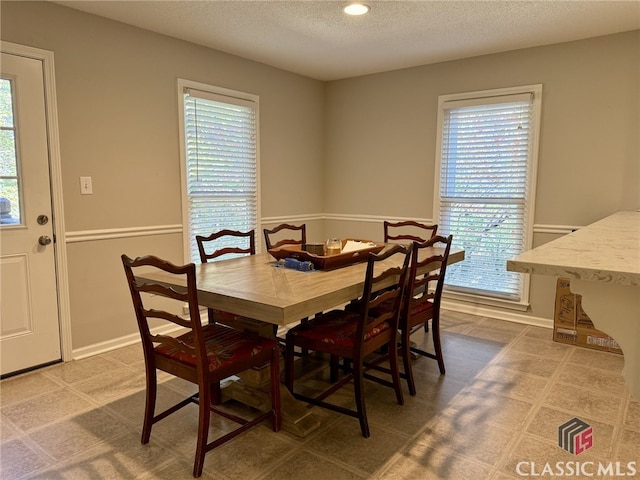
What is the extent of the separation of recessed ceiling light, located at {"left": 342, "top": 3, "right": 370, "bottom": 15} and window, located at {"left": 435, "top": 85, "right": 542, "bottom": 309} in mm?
1511

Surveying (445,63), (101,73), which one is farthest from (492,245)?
(101,73)

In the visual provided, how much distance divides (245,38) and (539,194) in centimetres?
273

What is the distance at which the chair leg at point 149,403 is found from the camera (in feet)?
6.74

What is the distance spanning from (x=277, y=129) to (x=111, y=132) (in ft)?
5.65

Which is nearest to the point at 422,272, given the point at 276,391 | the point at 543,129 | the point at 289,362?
the point at 289,362

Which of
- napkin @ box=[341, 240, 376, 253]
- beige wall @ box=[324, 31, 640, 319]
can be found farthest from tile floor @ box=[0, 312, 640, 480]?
beige wall @ box=[324, 31, 640, 319]

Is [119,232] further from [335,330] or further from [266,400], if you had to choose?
[335,330]

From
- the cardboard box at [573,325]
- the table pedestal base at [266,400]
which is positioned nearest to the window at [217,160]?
the table pedestal base at [266,400]

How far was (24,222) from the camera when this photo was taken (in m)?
2.79

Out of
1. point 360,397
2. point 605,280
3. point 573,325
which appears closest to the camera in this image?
point 605,280

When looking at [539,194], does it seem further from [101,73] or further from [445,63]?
[101,73]

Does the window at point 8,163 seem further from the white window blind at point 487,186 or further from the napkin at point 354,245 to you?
the white window blind at point 487,186

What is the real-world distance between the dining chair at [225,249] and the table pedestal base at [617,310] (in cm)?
158

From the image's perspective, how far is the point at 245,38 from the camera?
3.50 meters
